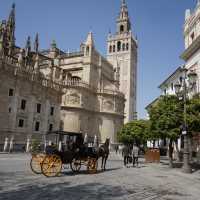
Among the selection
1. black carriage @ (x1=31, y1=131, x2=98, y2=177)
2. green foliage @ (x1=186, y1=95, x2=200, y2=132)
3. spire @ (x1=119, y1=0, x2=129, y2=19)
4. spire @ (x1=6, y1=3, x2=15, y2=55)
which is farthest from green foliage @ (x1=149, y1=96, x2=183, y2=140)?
spire @ (x1=119, y1=0, x2=129, y2=19)

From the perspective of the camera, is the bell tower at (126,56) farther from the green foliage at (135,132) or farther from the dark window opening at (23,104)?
the dark window opening at (23,104)

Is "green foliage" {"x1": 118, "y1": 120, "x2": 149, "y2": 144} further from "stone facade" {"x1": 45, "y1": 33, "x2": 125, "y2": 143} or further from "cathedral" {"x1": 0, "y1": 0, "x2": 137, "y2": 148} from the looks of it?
"stone facade" {"x1": 45, "y1": 33, "x2": 125, "y2": 143}

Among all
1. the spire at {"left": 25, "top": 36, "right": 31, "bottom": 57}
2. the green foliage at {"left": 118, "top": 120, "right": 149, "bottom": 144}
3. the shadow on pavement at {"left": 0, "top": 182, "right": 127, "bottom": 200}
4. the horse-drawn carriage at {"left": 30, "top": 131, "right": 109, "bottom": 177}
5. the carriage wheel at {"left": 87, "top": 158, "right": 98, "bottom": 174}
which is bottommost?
the shadow on pavement at {"left": 0, "top": 182, "right": 127, "bottom": 200}

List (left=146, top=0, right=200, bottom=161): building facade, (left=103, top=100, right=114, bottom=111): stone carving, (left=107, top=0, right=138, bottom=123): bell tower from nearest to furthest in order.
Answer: (left=146, top=0, right=200, bottom=161): building facade
(left=103, top=100, right=114, bottom=111): stone carving
(left=107, top=0, right=138, bottom=123): bell tower

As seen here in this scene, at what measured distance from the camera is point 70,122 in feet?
182

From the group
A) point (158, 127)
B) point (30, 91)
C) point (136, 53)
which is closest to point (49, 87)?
point (30, 91)

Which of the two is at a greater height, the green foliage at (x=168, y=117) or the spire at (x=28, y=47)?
the spire at (x=28, y=47)

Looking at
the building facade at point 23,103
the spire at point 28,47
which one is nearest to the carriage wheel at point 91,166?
the building facade at point 23,103

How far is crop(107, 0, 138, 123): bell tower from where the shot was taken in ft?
292

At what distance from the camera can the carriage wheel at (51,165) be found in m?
11.3

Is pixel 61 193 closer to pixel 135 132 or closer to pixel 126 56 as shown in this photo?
pixel 135 132

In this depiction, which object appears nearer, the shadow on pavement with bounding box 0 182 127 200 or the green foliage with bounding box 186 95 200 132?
the shadow on pavement with bounding box 0 182 127 200

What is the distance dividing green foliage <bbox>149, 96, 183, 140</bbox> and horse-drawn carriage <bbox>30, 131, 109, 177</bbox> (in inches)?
239

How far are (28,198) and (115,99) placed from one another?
56078 millimetres
